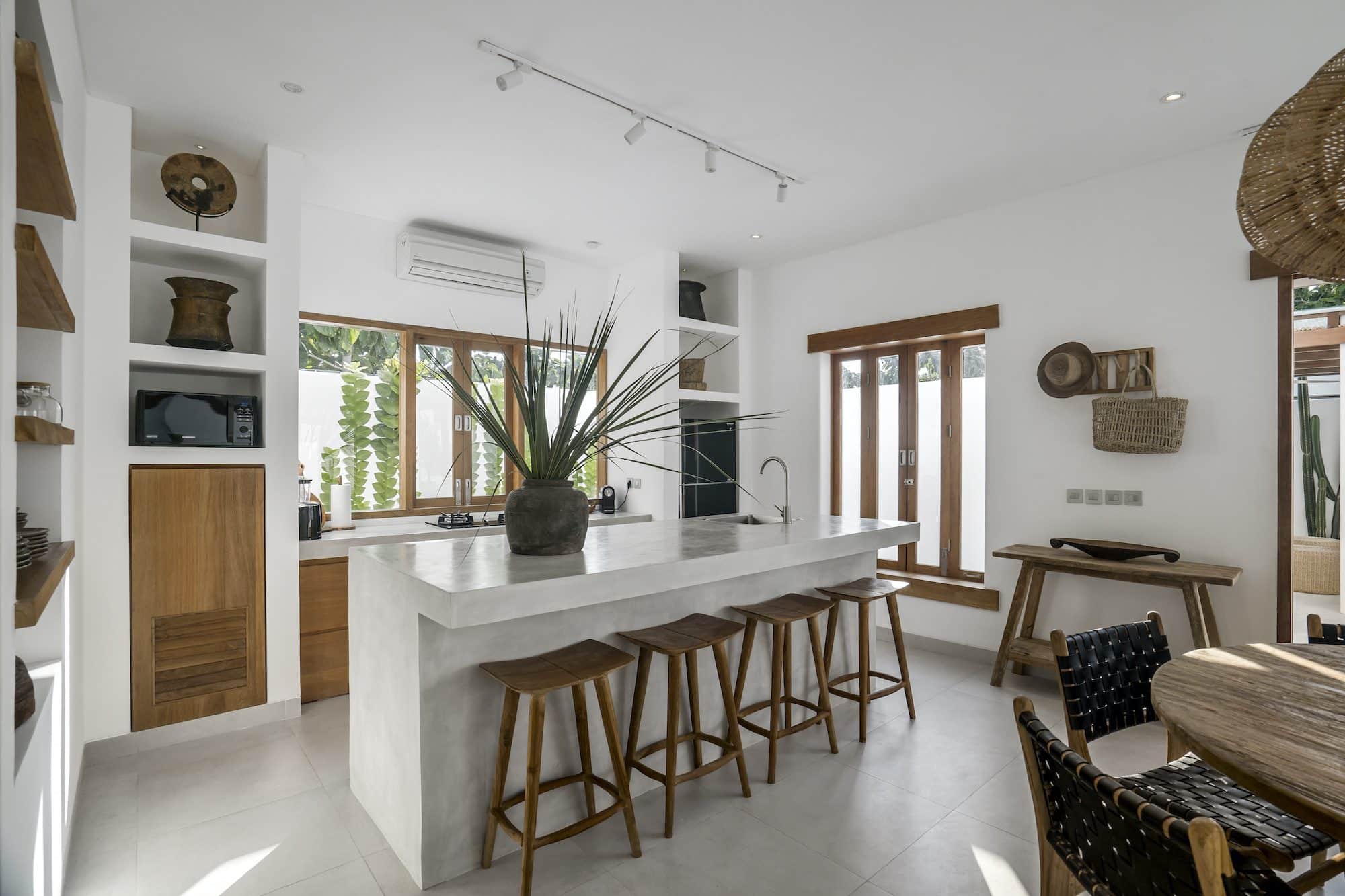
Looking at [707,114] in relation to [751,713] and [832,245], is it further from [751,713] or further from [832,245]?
[751,713]

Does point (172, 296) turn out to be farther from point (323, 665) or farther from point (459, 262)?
point (323, 665)

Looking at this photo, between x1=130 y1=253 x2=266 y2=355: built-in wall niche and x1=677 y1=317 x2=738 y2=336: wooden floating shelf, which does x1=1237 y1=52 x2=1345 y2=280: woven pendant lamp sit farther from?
x1=130 y1=253 x2=266 y2=355: built-in wall niche

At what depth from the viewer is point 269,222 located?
10.6 feet

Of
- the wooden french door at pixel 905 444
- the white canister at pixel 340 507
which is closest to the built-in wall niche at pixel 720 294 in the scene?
the wooden french door at pixel 905 444

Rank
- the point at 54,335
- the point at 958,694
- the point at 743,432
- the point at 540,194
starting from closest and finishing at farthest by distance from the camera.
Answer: the point at 54,335 → the point at 958,694 → the point at 540,194 → the point at 743,432

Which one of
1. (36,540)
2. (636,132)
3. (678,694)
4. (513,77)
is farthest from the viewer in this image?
(636,132)

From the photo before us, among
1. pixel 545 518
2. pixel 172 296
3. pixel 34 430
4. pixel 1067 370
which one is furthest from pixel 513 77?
pixel 1067 370

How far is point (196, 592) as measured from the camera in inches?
119

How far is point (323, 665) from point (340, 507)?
0.91 meters

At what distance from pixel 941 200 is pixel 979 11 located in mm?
1806

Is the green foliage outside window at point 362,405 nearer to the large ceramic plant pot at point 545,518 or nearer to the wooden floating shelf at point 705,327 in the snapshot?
the wooden floating shelf at point 705,327

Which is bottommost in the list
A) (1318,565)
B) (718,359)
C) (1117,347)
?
(1318,565)

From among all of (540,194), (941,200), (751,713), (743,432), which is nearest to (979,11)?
(941,200)

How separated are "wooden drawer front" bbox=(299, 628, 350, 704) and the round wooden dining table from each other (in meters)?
3.49
